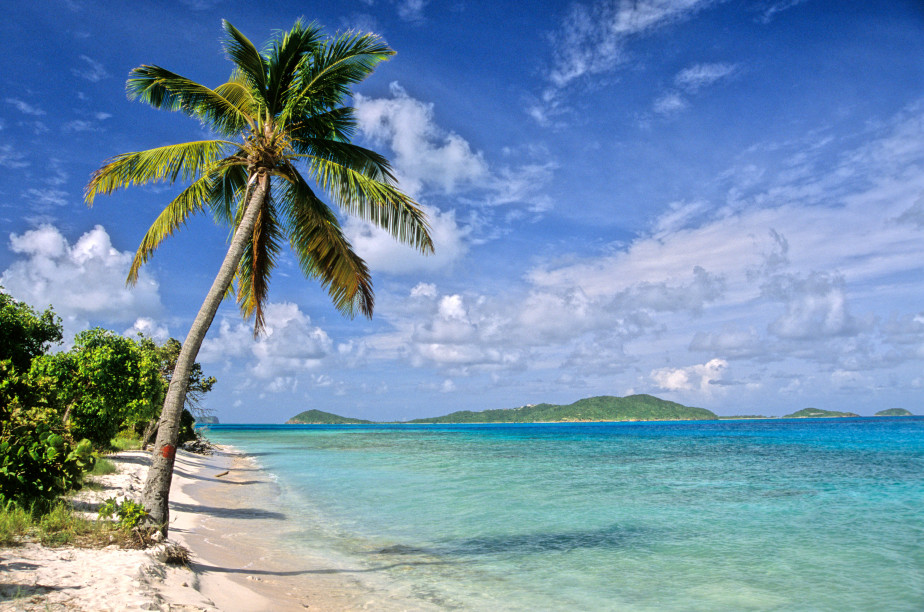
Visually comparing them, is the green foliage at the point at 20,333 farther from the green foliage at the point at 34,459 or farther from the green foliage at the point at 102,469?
the green foliage at the point at 34,459

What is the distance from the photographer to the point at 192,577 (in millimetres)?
6246

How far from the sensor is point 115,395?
13.9 m

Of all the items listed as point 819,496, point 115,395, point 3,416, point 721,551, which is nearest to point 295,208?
point 3,416

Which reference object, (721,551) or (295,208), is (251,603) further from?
(721,551)

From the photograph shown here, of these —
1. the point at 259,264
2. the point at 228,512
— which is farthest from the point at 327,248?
the point at 228,512

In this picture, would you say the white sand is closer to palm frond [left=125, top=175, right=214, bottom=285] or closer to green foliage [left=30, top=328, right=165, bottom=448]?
palm frond [left=125, top=175, right=214, bottom=285]

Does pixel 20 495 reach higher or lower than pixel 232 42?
lower

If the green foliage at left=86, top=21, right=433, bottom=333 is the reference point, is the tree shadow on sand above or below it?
below

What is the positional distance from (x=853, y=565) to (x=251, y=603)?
10.1 meters

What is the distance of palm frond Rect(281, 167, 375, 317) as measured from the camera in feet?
29.3

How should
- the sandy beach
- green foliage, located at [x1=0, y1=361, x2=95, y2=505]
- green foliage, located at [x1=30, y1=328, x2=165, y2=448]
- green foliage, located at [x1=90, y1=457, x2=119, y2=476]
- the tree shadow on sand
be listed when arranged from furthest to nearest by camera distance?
green foliage, located at [x1=30, y1=328, x2=165, y2=448]
green foliage, located at [x1=90, y1=457, x2=119, y2=476]
the tree shadow on sand
green foliage, located at [x1=0, y1=361, x2=95, y2=505]
the sandy beach

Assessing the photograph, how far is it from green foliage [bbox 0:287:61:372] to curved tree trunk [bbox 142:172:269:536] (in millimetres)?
9624

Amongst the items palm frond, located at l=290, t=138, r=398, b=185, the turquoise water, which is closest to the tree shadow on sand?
the turquoise water

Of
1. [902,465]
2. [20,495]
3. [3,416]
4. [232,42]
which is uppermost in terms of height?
[232,42]
